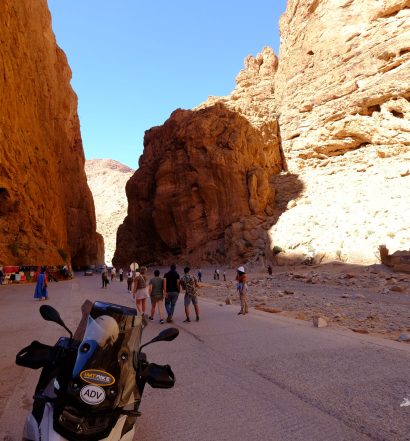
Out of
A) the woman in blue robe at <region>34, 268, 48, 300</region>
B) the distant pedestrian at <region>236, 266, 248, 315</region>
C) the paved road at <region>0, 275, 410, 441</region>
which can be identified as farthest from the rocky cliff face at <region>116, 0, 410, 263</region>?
the paved road at <region>0, 275, 410, 441</region>

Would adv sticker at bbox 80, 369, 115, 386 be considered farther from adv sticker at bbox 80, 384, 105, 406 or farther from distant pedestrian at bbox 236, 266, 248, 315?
distant pedestrian at bbox 236, 266, 248, 315

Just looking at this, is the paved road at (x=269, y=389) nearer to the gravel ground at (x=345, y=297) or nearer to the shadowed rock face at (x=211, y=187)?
the gravel ground at (x=345, y=297)

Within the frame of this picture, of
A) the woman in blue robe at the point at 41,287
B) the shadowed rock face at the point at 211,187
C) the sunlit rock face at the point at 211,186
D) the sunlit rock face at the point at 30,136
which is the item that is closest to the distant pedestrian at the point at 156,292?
the woman in blue robe at the point at 41,287

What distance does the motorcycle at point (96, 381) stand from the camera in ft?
6.39

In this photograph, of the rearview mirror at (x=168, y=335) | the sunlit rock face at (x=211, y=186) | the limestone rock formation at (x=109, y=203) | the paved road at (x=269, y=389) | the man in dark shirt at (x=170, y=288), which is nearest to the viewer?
the rearview mirror at (x=168, y=335)

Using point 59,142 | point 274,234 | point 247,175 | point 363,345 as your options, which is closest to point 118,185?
point 59,142

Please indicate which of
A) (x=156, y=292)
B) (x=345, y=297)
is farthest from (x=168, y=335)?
(x=345, y=297)

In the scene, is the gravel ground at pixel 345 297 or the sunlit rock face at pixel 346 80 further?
the sunlit rock face at pixel 346 80

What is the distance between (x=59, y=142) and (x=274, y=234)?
34225 mm

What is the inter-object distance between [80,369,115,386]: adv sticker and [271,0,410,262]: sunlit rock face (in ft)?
78.4

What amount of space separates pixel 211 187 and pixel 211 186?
0.14 meters

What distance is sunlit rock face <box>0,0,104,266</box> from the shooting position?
2948 centimetres

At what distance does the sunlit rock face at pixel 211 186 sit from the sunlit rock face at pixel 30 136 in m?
14.6

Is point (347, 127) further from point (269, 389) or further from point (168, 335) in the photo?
point (168, 335)
